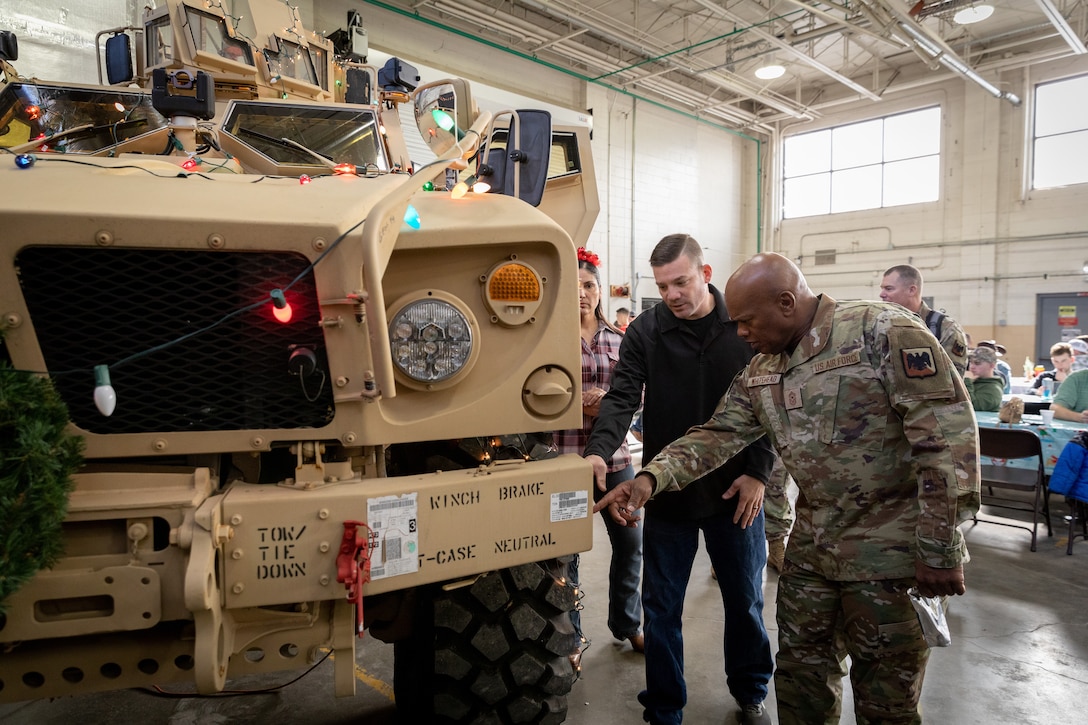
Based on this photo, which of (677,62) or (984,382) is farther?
(677,62)

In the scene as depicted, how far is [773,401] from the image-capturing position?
2.46m

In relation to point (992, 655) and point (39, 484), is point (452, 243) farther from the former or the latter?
point (992, 655)

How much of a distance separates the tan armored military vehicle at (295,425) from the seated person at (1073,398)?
5963 millimetres

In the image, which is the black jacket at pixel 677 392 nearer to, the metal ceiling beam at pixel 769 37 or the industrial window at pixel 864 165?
the metal ceiling beam at pixel 769 37

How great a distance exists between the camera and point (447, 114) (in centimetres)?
270

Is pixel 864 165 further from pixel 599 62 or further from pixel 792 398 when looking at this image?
pixel 792 398

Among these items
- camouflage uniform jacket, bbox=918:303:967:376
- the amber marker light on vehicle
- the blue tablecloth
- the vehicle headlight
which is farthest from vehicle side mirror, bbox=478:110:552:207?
the blue tablecloth

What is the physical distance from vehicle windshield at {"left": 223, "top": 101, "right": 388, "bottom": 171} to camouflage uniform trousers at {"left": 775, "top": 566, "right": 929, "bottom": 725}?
2.59 meters

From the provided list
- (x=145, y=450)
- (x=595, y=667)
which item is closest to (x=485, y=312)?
(x=145, y=450)

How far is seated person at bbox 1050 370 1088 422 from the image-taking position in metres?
6.22

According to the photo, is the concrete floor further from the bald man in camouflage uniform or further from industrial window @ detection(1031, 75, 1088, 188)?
industrial window @ detection(1031, 75, 1088, 188)

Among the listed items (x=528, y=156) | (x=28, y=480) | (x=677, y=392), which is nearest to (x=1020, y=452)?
(x=677, y=392)

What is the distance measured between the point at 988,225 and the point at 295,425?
55.5 feet

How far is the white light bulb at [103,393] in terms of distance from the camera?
160 centimetres
